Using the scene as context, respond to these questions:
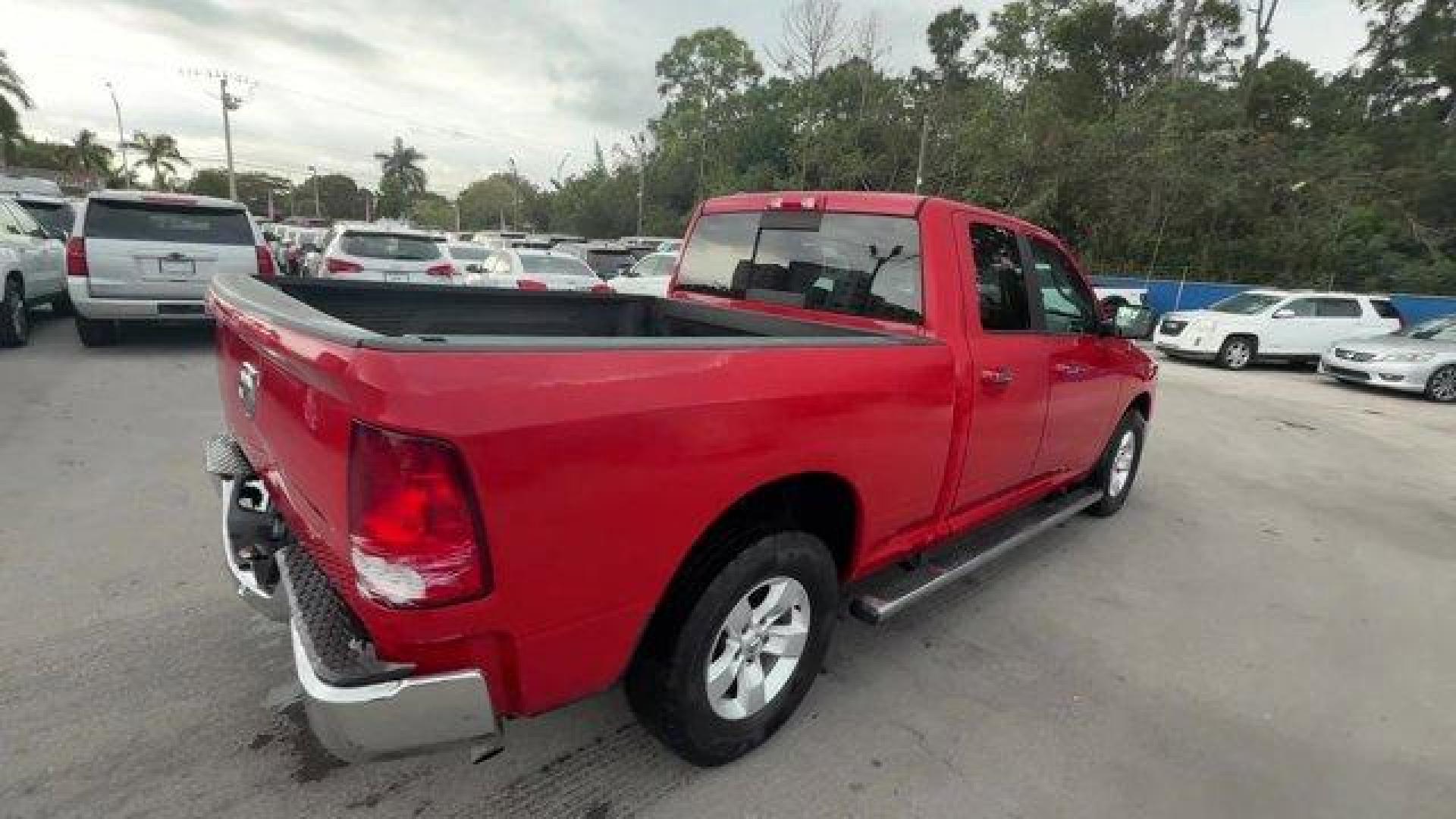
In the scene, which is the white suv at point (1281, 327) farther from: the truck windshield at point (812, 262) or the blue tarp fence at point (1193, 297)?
the truck windshield at point (812, 262)

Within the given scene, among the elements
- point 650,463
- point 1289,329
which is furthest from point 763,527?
point 1289,329

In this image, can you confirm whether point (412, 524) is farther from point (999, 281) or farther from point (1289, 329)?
point (1289, 329)

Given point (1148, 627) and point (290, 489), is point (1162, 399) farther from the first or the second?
point (290, 489)

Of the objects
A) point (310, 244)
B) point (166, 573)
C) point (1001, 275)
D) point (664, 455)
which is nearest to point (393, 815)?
point (664, 455)

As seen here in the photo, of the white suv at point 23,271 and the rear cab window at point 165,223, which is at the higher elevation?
the rear cab window at point 165,223

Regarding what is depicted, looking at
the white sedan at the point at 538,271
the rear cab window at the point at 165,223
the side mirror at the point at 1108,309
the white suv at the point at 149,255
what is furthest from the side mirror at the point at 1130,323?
the rear cab window at the point at 165,223

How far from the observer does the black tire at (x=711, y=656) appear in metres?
2.23

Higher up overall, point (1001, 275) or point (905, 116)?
point (905, 116)

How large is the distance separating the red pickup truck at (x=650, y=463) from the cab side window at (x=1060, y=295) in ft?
0.09

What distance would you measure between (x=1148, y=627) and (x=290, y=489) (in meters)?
3.82

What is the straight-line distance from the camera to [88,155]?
6241cm

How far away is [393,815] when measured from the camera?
2.22m

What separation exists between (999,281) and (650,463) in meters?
2.22

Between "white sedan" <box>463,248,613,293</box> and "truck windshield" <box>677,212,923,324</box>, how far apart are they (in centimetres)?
700
